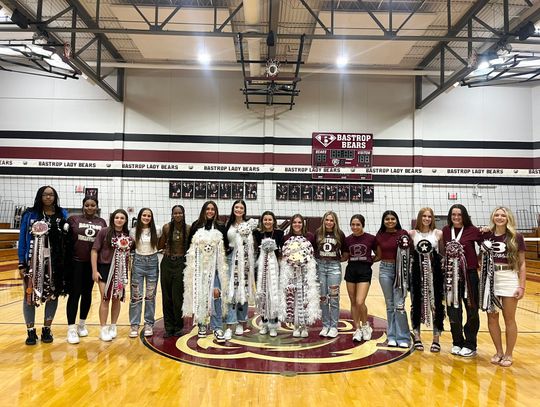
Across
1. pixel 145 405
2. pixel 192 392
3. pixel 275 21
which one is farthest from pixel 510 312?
pixel 275 21

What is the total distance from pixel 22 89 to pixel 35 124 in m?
1.13

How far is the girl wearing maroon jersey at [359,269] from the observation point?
13.4 ft

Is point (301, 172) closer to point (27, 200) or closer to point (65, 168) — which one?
point (65, 168)

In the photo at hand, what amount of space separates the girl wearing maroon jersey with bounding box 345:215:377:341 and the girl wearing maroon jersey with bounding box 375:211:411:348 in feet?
0.38

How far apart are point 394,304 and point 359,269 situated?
1.56 feet

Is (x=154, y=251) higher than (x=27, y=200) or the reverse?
the reverse

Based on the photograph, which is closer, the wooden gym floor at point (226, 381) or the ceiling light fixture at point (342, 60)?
the wooden gym floor at point (226, 381)

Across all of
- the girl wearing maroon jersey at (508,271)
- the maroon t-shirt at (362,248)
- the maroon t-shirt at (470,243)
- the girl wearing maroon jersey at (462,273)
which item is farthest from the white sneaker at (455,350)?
the maroon t-shirt at (362,248)

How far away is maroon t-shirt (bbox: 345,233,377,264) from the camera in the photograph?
4117 mm

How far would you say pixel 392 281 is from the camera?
13.1 ft

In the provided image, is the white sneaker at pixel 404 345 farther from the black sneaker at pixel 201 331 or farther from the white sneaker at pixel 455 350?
the black sneaker at pixel 201 331

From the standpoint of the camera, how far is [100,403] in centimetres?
269

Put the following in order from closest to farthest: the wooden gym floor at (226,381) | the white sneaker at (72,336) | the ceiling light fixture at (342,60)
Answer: the wooden gym floor at (226,381) → the white sneaker at (72,336) → the ceiling light fixture at (342,60)

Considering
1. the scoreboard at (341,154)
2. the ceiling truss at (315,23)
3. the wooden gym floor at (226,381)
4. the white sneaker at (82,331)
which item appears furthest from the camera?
the scoreboard at (341,154)
